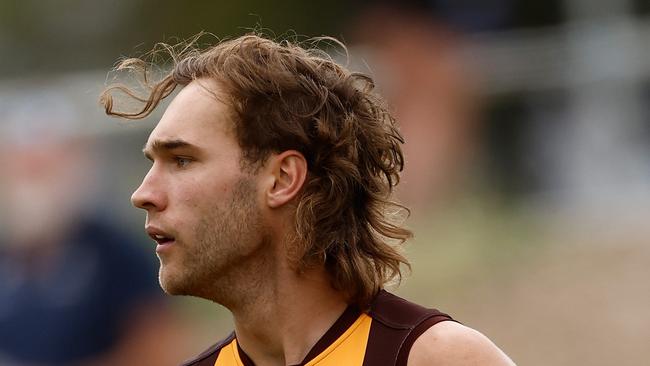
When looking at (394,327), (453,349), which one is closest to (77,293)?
(394,327)

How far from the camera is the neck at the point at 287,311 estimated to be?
5168 mm

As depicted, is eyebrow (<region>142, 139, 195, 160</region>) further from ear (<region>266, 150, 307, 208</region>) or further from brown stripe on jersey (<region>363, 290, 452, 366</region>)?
brown stripe on jersey (<region>363, 290, 452, 366</region>)

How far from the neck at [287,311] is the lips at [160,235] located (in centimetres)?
32

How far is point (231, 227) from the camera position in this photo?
201 inches

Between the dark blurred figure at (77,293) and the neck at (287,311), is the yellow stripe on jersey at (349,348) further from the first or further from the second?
the dark blurred figure at (77,293)

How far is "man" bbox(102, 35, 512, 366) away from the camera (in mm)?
5070

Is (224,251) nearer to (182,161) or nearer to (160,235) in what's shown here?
(160,235)

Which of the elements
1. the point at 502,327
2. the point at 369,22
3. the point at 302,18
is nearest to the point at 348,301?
the point at 502,327

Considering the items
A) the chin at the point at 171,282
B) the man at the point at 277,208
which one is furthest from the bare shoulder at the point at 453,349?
the chin at the point at 171,282

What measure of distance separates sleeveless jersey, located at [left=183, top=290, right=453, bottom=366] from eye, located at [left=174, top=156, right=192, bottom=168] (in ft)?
2.25

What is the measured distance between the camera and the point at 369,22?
35.0 ft

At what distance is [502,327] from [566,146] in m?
1.18

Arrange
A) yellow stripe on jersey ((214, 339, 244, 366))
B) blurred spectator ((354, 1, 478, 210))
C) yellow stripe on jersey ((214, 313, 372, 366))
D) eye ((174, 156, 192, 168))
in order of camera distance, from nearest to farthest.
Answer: yellow stripe on jersey ((214, 313, 372, 366)) → eye ((174, 156, 192, 168)) → yellow stripe on jersey ((214, 339, 244, 366)) → blurred spectator ((354, 1, 478, 210))

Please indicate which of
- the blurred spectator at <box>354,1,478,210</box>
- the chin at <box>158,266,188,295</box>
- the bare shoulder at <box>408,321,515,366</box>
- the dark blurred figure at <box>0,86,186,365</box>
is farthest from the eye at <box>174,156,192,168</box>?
the blurred spectator at <box>354,1,478,210</box>
